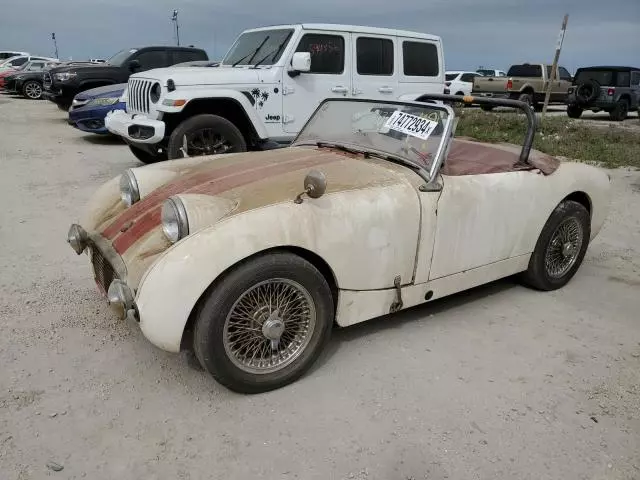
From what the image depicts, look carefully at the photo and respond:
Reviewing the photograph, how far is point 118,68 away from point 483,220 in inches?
449

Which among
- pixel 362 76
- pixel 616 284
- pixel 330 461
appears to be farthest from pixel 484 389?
pixel 362 76

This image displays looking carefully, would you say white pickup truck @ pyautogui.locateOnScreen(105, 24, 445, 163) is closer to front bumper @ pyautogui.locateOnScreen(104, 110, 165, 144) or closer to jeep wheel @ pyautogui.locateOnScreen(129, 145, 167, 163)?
front bumper @ pyautogui.locateOnScreen(104, 110, 165, 144)

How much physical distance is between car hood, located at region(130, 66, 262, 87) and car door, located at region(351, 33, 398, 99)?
1.53 m

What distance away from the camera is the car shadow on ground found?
11.1ft

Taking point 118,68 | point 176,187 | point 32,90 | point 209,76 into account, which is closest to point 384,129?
point 176,187

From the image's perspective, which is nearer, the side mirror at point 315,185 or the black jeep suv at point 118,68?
the side mirror at point 315,185

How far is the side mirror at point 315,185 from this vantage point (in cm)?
275

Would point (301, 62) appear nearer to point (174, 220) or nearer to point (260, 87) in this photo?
point (260, 87)

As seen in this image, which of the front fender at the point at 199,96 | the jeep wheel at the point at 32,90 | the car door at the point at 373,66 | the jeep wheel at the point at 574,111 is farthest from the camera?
the jeep wheel at the point at 32,90

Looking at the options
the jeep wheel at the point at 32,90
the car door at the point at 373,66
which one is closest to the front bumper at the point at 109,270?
the car door at the point at 373,66

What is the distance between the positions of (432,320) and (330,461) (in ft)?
5.22

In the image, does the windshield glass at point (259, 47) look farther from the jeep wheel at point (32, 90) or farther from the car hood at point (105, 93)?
the jeep wheel at point (32, 90)

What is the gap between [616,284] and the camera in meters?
4.48

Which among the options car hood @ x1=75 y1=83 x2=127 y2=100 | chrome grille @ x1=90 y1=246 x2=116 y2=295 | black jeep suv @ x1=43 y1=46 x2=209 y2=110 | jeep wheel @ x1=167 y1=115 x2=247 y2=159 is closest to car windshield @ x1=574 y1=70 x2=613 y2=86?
black jeep suv @ x1=43 y1=46 x2=209 y2=110
